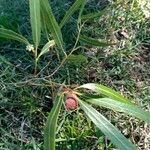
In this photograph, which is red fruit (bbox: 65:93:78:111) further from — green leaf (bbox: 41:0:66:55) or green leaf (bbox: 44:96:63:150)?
green leaf (bbox: 41:0:66:55)

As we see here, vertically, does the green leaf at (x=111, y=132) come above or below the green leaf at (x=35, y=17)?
below

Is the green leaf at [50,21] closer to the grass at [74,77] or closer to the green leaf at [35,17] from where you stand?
the green leaf at [35,17]

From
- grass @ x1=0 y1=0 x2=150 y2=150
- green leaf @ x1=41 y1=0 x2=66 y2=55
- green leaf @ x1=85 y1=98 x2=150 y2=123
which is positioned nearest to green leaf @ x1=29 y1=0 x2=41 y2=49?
green leaf @ x1=41 y1=0 x2=66 y2=55

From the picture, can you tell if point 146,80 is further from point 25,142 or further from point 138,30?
point 25,142

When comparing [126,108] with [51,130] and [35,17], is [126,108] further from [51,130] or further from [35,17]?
[35,17]

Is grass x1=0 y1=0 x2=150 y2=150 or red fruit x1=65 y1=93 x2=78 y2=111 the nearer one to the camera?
red fruit x1=65 y1=93 x2=78 y2=111

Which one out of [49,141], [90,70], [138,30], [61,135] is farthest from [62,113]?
[138,30]

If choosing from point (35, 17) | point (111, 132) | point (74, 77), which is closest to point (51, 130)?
point (111, 132)

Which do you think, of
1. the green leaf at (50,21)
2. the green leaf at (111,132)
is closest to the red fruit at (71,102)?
the green leaf at (111,132)
